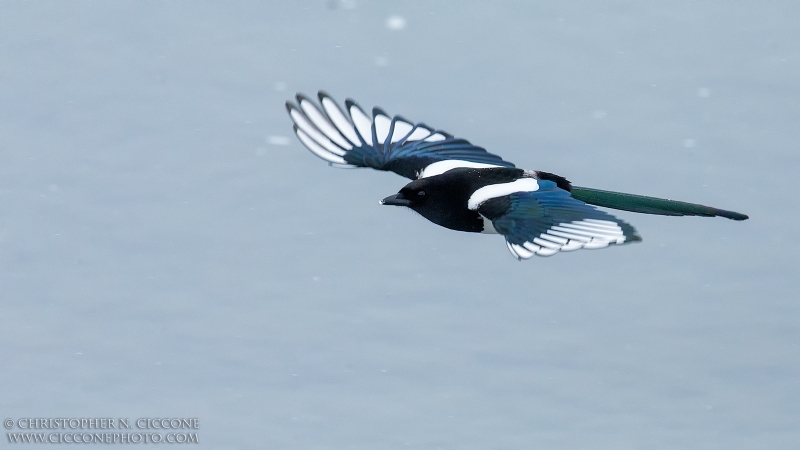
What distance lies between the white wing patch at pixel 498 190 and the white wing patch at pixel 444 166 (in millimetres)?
307

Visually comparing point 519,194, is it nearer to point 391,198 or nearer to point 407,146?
point 391,198

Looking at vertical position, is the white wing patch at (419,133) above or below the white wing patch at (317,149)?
above

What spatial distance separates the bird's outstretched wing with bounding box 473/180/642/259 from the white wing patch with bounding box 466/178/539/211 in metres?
0.02

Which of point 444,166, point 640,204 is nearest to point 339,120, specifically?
point 444,166

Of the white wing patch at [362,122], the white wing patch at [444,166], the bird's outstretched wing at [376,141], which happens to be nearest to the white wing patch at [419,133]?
the bird's outstretched wing at [376,141]

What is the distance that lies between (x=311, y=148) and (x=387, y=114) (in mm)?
376

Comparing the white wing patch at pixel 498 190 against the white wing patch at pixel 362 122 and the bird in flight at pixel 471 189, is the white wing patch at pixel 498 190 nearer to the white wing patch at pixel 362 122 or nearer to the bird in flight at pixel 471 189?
the bird in flight at pixel 471 189

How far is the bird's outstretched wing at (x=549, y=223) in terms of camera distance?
4.02 metres

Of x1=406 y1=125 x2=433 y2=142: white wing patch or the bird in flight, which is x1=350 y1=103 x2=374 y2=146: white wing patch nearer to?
the bird in flight

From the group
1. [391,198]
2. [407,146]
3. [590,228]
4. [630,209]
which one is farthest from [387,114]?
[590,228]

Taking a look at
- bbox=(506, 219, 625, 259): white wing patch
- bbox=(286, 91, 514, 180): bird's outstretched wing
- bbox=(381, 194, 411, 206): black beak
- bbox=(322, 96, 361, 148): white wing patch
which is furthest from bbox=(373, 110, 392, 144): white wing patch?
bbox=(506, 219, 625, 259): white wing patch

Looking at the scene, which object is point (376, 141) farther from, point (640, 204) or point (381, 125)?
point (640, 204)

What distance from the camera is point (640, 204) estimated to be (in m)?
4.78

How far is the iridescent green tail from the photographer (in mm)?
4730
